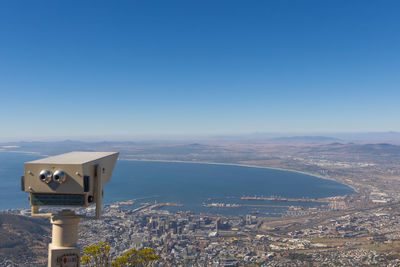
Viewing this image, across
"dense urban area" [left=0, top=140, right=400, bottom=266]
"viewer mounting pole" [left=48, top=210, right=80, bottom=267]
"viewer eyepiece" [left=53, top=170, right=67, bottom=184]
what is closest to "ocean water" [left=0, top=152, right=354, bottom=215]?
"dense urban area" [left=0, top=140, right=400, bottom=266]

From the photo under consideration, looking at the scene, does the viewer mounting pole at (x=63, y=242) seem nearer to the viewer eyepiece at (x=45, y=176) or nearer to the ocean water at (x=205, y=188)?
the viewer eyepiece at (x=45, y=176)

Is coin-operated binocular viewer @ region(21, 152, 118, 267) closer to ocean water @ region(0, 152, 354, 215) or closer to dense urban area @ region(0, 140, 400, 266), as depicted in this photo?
dense urban area @ region(0, 140, 400, 266)

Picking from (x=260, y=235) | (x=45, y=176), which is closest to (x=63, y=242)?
(x=45, y=176)

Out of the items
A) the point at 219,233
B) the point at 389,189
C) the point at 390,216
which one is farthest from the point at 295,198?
the point at 219,233

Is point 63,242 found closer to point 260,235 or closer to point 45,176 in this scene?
point 45,176

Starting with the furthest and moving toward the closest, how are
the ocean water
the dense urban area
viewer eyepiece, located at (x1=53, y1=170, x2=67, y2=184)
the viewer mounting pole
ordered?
1. the ocean water
2. the dense urban area
3. the viewer mounting pole
4. viewer eyepiece, located at (x1=53, y1=170, x2=67, y2=184)

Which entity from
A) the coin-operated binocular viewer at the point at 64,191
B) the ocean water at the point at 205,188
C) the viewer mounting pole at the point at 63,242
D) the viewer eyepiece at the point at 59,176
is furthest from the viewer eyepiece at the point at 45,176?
the ocean water at the point at 205,188

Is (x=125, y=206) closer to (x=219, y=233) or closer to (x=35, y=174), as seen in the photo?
(x=219, y=233)

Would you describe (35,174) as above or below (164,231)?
above

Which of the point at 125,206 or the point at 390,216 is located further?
the point at 125,206
